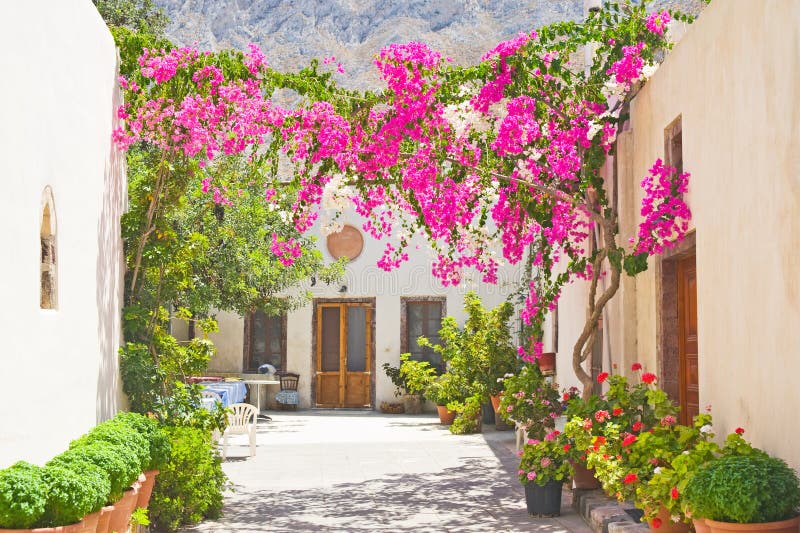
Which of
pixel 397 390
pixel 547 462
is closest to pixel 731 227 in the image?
pixel 547 462

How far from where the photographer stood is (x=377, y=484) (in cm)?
1077

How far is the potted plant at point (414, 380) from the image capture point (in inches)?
740

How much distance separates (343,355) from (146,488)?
47.7 ft

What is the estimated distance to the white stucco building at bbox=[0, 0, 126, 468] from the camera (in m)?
5.12

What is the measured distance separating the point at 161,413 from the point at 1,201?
372 cm

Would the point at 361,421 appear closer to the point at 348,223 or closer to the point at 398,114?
the point at 348,223

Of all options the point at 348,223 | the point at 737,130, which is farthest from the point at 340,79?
the point at 737,130

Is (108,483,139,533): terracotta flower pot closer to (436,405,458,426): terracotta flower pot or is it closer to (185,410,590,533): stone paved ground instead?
(185,410,590,533): stone paved ground

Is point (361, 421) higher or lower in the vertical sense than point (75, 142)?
lower

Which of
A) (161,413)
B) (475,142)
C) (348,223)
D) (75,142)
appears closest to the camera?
(75,142)

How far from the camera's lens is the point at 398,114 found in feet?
29.6

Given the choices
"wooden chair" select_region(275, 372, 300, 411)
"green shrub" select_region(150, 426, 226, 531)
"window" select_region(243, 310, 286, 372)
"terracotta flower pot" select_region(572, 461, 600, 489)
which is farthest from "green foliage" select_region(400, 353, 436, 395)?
"green shrub" select_region(150, 426, 226, 531)

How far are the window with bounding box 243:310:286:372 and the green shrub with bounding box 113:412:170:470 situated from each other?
14.1m

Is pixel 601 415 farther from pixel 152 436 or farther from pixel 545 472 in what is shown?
pixel 152 436
